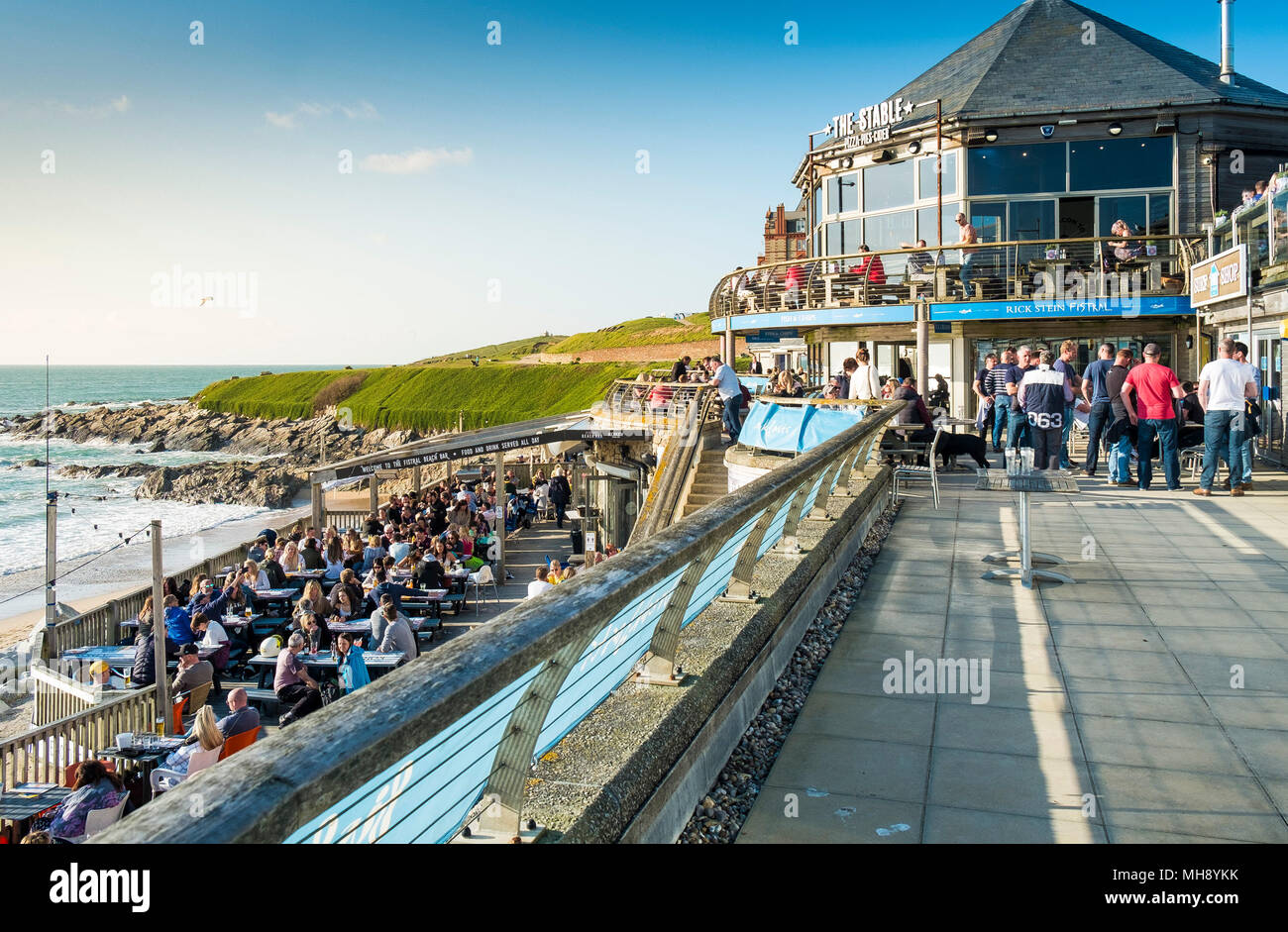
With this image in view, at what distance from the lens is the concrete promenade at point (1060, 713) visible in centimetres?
367

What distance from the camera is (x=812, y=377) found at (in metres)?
30.1

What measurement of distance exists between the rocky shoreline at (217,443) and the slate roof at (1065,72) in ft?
109

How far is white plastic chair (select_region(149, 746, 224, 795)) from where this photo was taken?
8.93 meters

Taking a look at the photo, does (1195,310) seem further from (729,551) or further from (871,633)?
(729,551)

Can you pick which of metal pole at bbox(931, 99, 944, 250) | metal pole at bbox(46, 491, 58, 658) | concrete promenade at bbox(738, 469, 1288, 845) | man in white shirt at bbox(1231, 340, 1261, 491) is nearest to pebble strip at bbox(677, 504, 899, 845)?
concrete promenade at bbox(738, 469, 1288, 845)

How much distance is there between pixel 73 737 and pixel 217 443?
9605 cm

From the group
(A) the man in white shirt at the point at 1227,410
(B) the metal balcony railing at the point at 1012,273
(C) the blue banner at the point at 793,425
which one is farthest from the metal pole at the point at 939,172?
(A) the man in white shirt at the point at 1227,410

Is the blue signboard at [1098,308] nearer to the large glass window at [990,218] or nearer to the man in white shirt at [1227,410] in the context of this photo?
the large glass window at [990,218]

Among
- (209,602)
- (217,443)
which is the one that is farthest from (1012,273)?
(217,443)

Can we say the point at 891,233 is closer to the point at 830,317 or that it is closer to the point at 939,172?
the point at 939,172

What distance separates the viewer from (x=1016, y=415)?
1374 centimetres

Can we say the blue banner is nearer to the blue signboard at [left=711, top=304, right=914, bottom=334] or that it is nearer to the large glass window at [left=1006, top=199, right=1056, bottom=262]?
the blue signboard at [left=711, top=304, right=914, bottom=334]

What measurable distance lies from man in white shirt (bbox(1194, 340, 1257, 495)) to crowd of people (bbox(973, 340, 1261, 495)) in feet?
0.03
